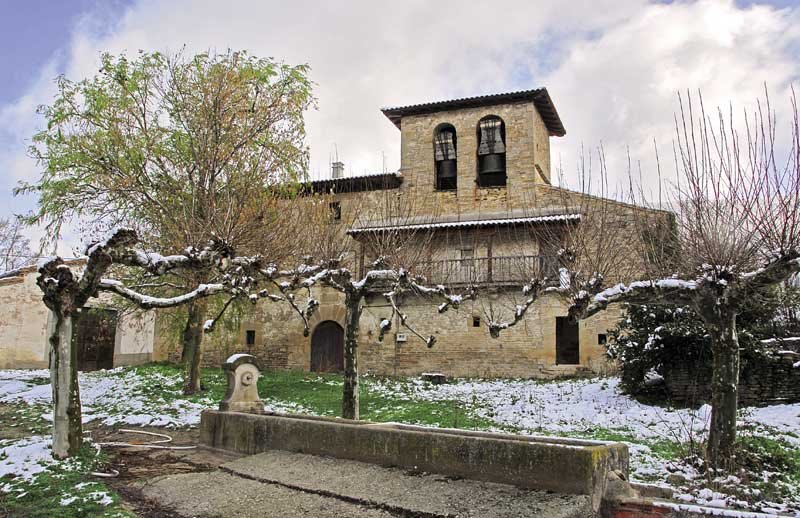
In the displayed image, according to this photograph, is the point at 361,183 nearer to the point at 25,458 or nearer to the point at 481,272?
the point at 481,272

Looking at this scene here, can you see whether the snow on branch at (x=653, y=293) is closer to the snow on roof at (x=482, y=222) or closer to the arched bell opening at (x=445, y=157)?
the snow on roof at (x=482, y=222)

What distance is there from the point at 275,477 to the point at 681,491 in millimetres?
4500

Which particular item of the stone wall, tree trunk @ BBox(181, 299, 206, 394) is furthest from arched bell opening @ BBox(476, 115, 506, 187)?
tree trunk @ BBox(181, 299, 206, 394)

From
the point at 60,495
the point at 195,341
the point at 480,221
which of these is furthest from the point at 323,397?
the point at 60,495

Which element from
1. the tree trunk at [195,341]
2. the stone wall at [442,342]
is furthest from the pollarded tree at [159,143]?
the stone wall at [442,342]

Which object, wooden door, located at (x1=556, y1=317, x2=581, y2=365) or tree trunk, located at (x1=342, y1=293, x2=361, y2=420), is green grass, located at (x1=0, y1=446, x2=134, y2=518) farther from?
wooden door, located at (x1=556, y1=317, x2=581, y2=365)

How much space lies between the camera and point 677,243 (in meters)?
9.14

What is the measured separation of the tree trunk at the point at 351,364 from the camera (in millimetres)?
10883

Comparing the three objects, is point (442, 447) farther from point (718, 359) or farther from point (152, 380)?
point (152, 380)

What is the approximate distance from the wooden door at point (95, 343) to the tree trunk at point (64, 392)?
16.9 meters

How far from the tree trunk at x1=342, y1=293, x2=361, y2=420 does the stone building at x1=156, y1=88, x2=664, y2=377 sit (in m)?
7.36

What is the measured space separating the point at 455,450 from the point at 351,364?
16.8 ft

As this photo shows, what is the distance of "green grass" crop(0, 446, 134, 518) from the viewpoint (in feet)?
18.9

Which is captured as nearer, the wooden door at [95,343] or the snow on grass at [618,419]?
the snow on grass at [618,419]
